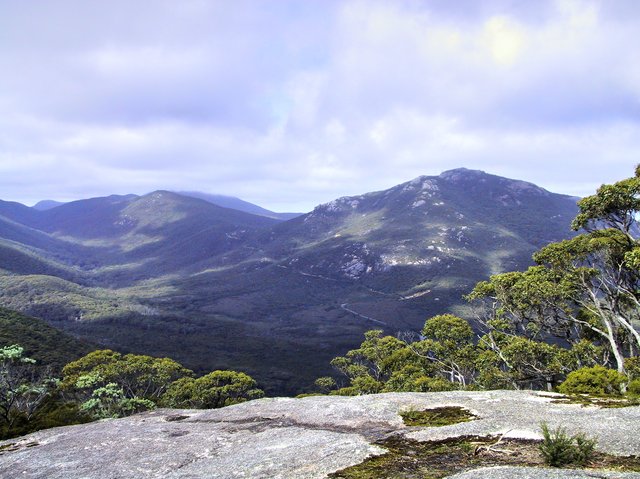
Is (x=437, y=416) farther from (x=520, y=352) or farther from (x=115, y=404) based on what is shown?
(x=115, y=404)

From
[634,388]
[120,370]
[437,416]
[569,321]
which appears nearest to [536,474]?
[437,416]

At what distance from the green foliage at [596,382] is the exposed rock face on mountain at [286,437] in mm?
5949

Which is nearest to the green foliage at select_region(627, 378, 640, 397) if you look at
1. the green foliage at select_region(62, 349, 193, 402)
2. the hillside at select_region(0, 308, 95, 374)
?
the green foliage at select_region(62, 349, 193, 402)

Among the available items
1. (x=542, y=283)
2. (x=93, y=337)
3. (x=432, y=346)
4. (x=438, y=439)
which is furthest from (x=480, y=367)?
(x=93, y=337)

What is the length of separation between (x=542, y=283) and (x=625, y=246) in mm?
7496

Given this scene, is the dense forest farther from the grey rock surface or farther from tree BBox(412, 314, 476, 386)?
the grey rock surface

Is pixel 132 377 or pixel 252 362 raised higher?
pixel 132 377

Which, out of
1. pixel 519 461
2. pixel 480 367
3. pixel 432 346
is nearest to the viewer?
pixel 519 461

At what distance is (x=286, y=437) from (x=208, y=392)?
136 feet

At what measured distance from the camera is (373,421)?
67.4 feet

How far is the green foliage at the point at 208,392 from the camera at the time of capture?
183 ft

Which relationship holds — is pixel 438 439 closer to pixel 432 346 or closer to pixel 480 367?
pixel 480 367

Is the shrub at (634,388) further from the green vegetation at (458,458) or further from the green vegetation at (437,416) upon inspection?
the green vegetation at (458,458)

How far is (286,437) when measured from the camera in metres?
19.0
